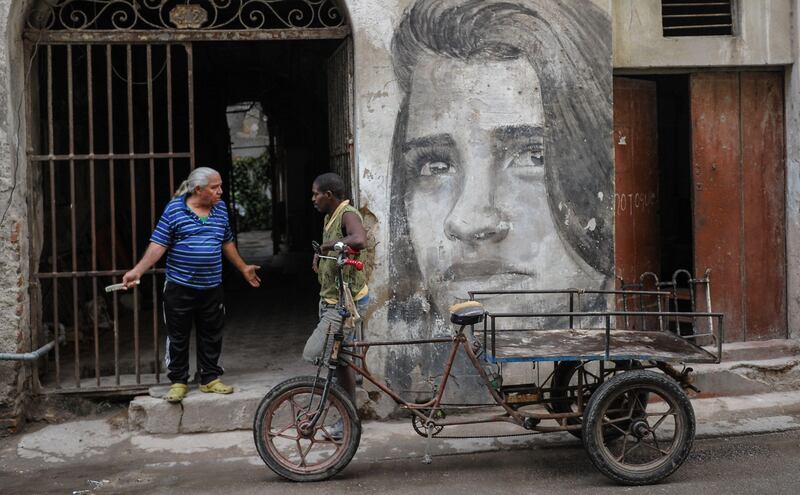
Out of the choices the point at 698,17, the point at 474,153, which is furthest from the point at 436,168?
the point at 698,17

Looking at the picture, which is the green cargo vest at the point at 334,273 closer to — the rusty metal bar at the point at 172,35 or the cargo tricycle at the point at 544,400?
the cargo tricycle at the point at 544,400

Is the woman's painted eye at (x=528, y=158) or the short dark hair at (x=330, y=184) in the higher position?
the woman's painted eye at (x=528, y=158)

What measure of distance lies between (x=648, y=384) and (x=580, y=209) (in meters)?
1.99

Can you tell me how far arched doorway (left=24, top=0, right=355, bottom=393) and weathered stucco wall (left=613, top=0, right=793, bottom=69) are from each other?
7.22 ft

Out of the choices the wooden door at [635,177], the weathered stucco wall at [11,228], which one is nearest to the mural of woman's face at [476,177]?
the wooden door at [635,177]

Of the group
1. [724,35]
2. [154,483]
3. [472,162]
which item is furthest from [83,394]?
[724,35]

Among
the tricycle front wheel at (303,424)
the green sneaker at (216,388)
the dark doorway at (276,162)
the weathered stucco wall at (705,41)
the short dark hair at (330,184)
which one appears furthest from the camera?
the dark doorway at (276,162)

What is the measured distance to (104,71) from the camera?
10.2 metres

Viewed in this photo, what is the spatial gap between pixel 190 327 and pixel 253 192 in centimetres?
2117

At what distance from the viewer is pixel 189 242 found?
6020mm

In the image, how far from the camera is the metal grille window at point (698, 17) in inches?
275

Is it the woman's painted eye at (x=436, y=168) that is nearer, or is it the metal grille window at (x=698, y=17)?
the woman's painted eye at (x=436, y=168)

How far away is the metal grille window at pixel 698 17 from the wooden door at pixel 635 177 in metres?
0.50

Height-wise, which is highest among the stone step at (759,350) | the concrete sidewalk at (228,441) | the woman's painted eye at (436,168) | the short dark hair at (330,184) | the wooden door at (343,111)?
the wooden door at (343,111)
